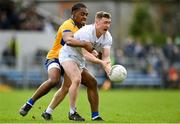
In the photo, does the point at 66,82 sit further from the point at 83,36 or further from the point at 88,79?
the point at 83,36

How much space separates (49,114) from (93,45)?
1.82 meters

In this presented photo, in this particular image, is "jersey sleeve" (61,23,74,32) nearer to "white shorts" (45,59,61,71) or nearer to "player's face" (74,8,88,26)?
"player's face" (74,8,88,26)

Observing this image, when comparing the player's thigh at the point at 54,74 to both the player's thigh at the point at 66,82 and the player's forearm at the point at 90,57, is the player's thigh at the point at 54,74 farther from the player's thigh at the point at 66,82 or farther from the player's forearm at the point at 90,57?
the player's forearm at the point at 90,57

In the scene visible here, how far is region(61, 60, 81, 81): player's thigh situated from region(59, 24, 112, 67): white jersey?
10 centimetres

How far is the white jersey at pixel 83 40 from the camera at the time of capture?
1555 centimetres

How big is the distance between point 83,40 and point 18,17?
26.3m

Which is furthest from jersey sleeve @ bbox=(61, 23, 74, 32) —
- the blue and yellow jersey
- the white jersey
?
the white jersey

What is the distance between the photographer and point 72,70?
15.7 meters

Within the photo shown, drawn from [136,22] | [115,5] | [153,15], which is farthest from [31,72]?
[153,15]

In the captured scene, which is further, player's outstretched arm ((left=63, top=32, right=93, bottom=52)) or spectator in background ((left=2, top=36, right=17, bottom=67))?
spectator in background ((left=2, top=36, right=17, bottom=67))

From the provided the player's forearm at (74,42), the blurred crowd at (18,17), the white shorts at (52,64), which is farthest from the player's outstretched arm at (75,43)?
the blurred crowd at (18,17)

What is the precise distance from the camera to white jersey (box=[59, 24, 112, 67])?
15555 mm

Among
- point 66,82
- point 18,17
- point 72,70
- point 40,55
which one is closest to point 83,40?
point 72,70

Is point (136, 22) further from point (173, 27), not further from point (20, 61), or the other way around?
point (20, 61)
